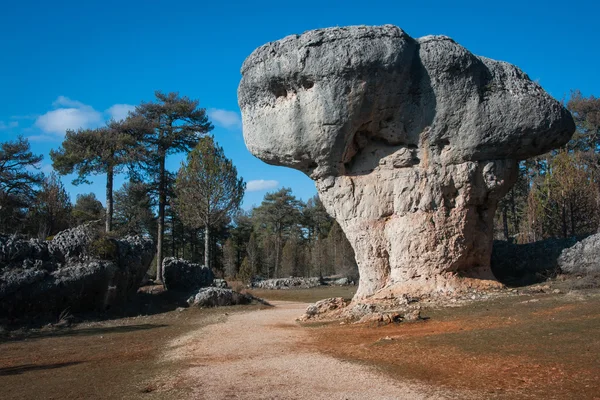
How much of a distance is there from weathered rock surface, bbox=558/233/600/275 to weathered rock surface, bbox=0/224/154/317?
14651mm

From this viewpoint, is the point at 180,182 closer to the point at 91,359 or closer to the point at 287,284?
the point at 287,284

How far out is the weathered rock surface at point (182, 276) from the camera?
2108cm

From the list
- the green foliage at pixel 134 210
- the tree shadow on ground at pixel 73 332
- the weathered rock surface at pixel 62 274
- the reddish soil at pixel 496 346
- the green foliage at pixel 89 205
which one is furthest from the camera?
the green foliage at pixel 89 205

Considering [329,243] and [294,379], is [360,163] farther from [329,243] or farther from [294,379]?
[329,243]

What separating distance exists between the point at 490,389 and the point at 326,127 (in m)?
9.72

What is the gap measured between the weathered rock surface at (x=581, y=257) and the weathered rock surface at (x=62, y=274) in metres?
14.7

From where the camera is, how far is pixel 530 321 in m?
9.76

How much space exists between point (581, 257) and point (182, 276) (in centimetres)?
1510

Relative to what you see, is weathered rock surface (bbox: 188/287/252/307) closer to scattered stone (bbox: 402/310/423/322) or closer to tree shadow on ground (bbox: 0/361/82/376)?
scattered stone (bbox: 402/310/423/322)

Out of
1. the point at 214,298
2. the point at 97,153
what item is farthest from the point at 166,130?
the point at 214,298

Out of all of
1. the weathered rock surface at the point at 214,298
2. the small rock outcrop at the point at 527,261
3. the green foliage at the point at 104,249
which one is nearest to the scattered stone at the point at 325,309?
the weathered rock surface at the point at 214,298

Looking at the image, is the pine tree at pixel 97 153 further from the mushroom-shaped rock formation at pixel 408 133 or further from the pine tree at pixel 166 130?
the mushroom-shaped rock formation at pixel 408 133

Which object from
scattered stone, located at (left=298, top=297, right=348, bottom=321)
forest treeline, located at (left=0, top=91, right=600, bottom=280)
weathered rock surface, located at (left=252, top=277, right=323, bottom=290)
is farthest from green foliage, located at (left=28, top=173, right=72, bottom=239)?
scattered stone, located at (left=298, top=297, right=348, bottom=321)

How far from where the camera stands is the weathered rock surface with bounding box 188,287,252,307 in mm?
18781
